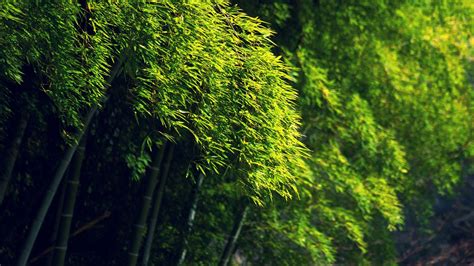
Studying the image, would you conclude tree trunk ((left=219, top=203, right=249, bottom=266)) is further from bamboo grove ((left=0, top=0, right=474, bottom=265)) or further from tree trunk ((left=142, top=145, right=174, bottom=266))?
tree trunk ((left=142, top=145, right=174, bottom=266))

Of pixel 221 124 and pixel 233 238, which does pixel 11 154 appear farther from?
pixel 233 238

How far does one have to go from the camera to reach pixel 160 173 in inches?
407

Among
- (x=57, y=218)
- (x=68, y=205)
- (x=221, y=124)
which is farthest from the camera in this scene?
(x=57, y=218)

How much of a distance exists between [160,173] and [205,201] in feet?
4.38

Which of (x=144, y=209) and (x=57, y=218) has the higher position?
(x=144, y=209)

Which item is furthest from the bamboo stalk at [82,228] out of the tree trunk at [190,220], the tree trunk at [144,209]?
the tree trunk at [190,220]

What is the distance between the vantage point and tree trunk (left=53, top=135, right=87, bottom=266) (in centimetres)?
862

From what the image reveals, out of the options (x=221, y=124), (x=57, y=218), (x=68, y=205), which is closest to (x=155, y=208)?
(x=57, y=218)

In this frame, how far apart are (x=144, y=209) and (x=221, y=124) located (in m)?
2.61

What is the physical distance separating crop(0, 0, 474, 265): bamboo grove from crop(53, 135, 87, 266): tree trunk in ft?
0.07

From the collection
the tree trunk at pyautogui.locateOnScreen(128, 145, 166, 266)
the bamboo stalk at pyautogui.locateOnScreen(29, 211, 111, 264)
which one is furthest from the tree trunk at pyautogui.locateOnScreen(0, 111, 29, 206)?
the tree trunk at pyautogui.locateOnScreen(128, 145, 166, 266)

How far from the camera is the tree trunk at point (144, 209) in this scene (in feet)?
31.8

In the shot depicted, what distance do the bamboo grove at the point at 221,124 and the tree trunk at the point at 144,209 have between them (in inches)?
1.0

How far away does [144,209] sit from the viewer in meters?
9.75
